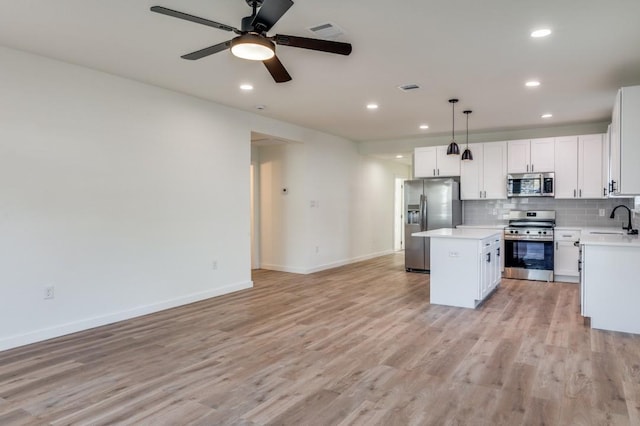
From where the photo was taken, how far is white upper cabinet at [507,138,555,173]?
668cm


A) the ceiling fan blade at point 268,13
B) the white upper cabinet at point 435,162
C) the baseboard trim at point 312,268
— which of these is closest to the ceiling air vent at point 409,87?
the ceiling fan blade at point 268,13

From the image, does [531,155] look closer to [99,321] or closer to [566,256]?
[566,256]

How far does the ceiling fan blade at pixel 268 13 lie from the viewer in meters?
2.27

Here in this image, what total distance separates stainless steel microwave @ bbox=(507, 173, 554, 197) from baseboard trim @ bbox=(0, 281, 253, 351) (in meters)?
4.91

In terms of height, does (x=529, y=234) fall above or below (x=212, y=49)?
below

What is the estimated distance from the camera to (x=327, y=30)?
10.5 feet

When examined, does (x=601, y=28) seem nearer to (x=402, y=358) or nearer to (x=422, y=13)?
(x=422, y=13)

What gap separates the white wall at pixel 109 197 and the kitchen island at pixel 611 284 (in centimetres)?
426

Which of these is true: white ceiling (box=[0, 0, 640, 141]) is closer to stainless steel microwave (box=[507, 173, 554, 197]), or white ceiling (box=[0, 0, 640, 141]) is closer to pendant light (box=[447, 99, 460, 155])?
pendant light (box=[447, 99, 460, 155])

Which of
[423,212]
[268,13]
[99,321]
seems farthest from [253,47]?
[423,212]

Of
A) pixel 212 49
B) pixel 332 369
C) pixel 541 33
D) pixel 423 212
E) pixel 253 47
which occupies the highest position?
pixel 541 33

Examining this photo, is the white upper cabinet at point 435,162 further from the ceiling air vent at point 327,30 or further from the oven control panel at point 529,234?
the ceiling air vent at point 327,30

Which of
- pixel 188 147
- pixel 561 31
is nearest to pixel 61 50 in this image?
pixel 188 147

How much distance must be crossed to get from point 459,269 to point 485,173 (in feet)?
9.67
